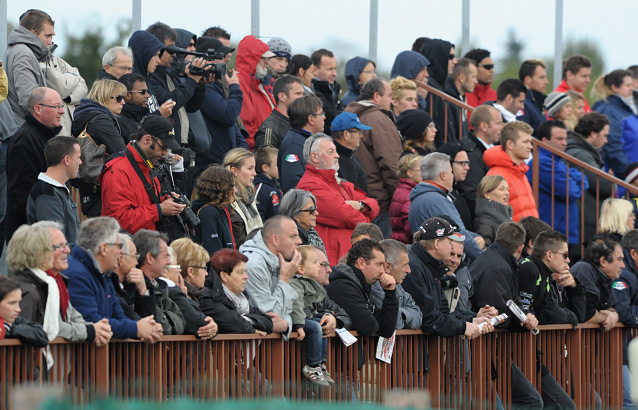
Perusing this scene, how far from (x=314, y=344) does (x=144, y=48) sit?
4118 millimetres

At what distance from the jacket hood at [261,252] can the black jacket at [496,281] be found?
2.55m

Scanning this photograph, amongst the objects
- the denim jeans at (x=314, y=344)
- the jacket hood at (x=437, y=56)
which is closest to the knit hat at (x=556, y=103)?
the jacket hood at (x=437, y=56)

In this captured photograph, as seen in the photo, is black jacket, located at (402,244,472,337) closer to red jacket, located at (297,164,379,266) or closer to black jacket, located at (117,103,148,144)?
red jacket, located at (297,164,379,266)

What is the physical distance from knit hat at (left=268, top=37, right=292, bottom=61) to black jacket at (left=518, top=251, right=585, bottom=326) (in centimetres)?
420

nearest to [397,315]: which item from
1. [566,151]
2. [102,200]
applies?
[102,200]

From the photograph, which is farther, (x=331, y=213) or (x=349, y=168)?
(x=349, y=168)

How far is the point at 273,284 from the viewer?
983cm

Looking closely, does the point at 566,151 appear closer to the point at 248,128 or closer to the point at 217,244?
the point at 248,128

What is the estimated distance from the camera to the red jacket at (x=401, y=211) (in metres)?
13.0

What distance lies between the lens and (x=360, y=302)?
33.3ft

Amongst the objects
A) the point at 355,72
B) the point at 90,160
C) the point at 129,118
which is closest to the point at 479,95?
the point at 355,72

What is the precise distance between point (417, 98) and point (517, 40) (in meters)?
55.5

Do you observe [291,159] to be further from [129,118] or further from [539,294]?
[539,294]

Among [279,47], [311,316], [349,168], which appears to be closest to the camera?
[311,316]
